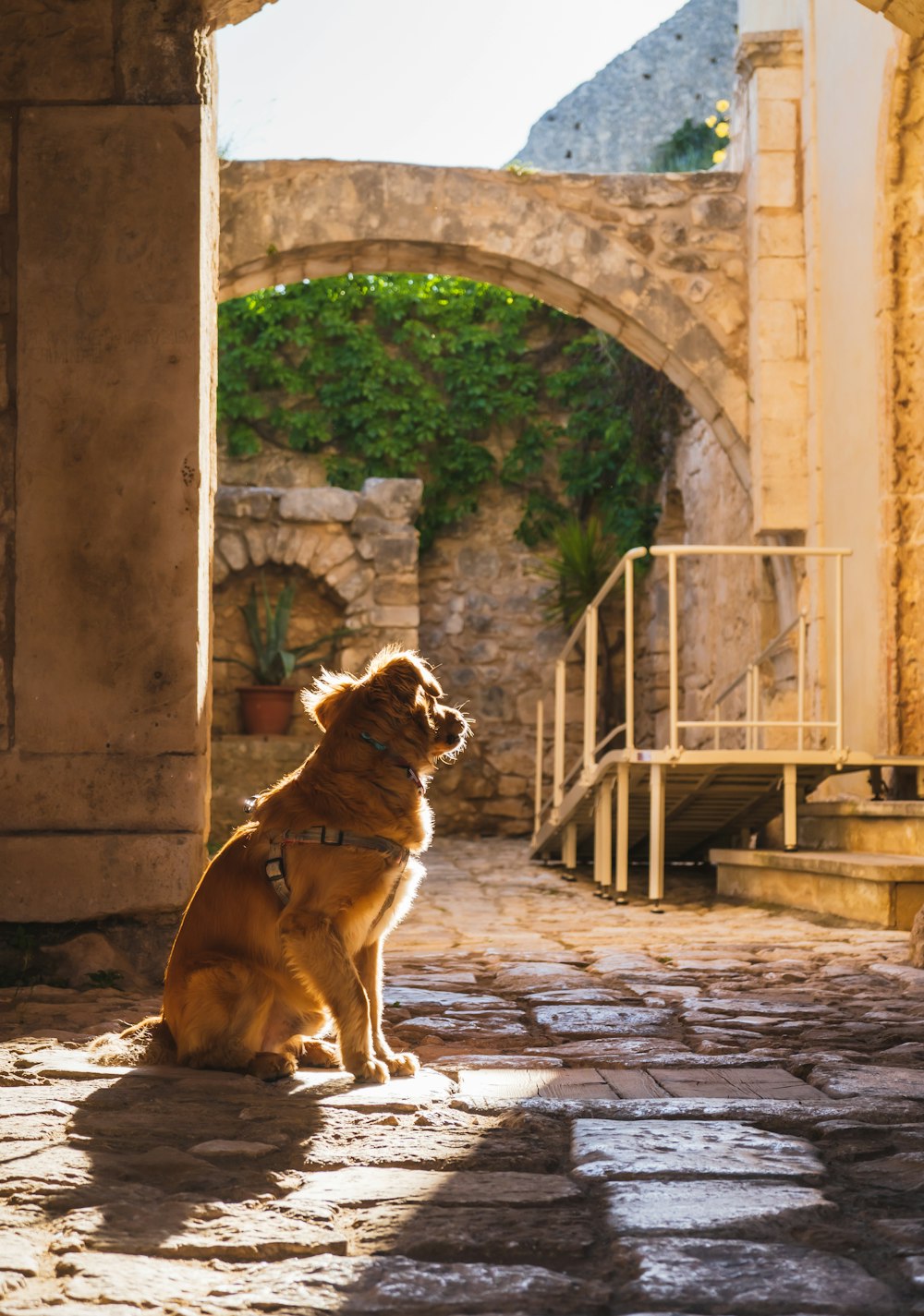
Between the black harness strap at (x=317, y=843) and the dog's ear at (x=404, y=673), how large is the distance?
325mm

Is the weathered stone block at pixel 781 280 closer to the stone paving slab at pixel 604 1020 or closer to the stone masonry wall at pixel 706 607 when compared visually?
the stone masonry wall at pixel 706 607

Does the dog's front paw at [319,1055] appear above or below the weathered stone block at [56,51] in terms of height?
below

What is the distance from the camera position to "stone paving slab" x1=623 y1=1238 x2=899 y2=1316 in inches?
59.4

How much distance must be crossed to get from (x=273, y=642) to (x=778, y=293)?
5085 millimetres

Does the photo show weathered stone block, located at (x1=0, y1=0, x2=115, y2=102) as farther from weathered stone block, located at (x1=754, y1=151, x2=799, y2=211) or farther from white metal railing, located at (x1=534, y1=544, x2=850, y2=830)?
weathered stone block, located at (x1=754, y1=151, x2=799, y2=211)

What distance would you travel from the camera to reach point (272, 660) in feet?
38.0

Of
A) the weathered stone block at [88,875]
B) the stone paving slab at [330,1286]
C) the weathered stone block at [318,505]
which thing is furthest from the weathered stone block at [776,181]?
the stone paving slab at [330,1286]

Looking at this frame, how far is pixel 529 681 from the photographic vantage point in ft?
41.4

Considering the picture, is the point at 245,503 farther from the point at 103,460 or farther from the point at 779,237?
the point at 103,460

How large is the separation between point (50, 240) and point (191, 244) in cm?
39

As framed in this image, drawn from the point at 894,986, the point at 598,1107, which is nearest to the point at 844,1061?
the point at 598,1107

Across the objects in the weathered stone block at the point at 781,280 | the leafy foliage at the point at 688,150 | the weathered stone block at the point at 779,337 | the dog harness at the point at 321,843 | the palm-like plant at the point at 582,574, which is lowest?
the dog harness at the point at 321,843

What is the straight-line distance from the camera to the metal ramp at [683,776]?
256 inches

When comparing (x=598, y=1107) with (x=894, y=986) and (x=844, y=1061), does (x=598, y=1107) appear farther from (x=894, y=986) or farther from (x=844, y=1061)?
(x=894, y=986)
